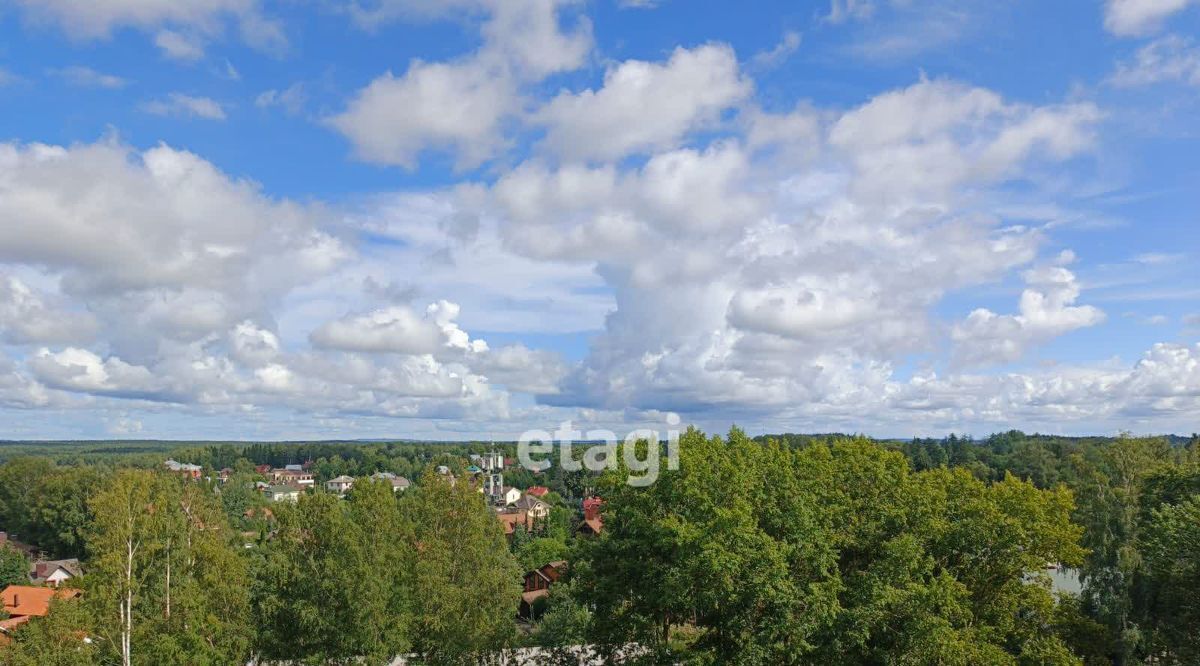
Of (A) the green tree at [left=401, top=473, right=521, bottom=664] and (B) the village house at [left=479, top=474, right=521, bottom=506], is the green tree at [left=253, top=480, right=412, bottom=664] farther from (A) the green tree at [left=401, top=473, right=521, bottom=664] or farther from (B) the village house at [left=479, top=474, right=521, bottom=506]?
(B) the village house at [left=479, top=474, right=521, bottom=506]

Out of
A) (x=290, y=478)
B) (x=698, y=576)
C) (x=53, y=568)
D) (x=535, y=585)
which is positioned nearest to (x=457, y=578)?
(x=698, y=576)

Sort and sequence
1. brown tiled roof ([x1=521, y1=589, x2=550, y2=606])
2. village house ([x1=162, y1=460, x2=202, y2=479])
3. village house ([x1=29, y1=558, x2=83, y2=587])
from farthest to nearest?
village house ([x1=29, y1=558, x2=83, y2=587]) < brown tiled roof ([x1=521, y1=589, x2=550, y2=606]) < village house ([x1=162, y1=460, x2=202, y2=479])

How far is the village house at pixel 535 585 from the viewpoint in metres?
52.8

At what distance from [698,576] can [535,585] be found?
39747 mm

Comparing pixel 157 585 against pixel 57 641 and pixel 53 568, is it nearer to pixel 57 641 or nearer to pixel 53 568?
pixel 57 641

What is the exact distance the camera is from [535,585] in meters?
57.1

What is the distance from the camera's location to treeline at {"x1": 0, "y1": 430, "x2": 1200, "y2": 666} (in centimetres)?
1998

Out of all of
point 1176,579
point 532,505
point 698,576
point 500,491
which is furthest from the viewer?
point 500,491

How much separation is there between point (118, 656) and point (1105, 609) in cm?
3346

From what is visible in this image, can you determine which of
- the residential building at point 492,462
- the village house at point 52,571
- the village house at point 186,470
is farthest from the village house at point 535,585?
the residential building at point 492,462

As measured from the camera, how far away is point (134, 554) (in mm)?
24844

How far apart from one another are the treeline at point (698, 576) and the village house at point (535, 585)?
77.2 feet

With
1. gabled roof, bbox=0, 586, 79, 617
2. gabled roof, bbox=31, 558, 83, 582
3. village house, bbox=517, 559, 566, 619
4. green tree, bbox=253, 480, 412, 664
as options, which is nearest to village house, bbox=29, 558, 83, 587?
gabled roof, bbox=31, 558, 83, 582

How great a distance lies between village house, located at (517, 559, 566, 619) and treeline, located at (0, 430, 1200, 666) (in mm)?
23539
